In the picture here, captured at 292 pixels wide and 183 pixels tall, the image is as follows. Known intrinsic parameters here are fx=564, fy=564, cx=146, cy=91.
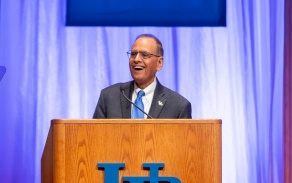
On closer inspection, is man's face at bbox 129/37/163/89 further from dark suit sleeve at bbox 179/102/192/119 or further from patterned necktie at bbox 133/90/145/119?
dark suit sleeve at bbox 179/102/192/119

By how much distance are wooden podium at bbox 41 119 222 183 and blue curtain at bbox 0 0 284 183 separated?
7.16 ft

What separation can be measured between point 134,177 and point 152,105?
0.81 metres

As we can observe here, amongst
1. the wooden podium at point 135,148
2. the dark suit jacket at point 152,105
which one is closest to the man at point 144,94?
the dark suit jacket at point 152,105

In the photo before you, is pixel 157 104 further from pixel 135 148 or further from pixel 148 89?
pixel 135 148

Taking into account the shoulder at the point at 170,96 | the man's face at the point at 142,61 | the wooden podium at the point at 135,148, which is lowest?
the wooden podium at the point at 135,148

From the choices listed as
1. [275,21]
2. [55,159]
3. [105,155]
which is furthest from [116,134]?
[275,21]

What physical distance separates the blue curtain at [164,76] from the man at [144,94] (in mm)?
1266

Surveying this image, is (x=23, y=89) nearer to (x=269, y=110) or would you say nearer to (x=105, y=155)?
(x=269, y=110)

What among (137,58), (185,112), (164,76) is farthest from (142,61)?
(164,76)

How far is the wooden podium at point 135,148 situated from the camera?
1.89 metres

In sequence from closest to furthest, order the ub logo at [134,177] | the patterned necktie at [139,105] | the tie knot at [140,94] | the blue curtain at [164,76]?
the ub logo at [134,177], the patterned necktie at [139,105], the tie knot at [140,94], the blue curtain at [164,76]

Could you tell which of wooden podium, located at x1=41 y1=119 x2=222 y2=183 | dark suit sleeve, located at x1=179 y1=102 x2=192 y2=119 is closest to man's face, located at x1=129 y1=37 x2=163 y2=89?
dark suit sleeve, located at x1=179 y1=102 x2=192 y2=119

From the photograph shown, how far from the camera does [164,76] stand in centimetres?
411

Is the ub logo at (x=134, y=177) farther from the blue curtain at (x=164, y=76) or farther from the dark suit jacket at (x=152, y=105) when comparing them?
the blue curtain at (x=164, y=76)
